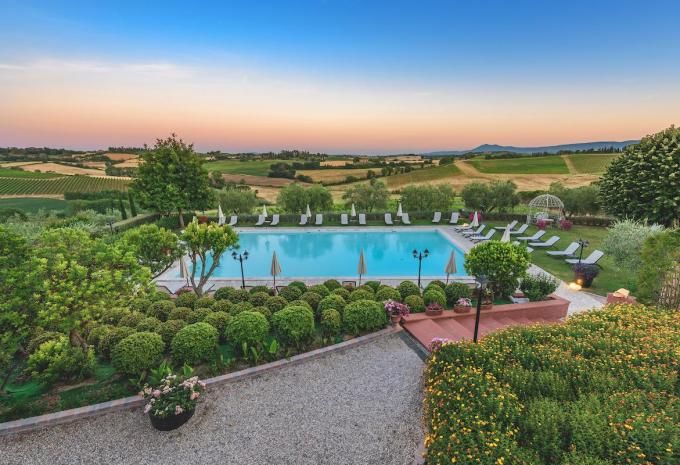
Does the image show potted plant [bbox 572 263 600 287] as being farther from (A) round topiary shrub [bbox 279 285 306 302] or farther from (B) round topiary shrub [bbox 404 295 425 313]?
(A) round topiary shrub [bbox 279 285 306 302]

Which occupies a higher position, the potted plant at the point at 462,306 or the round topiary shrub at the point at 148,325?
the round topiary shrub at the point at 148,325

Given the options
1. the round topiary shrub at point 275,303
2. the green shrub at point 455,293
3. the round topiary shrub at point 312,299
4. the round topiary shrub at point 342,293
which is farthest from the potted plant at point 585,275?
the round topiary shrub at point 275,303

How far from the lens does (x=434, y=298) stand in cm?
888

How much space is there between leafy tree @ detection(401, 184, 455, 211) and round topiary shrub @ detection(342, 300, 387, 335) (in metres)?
19.0

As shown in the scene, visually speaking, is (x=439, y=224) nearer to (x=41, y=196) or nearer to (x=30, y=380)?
(x=30, y=380)

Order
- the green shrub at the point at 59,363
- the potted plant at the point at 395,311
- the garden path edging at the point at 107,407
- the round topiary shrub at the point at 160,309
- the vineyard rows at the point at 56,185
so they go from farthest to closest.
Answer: the vineyard rows at the point at 56,185, the potted plant at the point at 395,311, the round topiary shrub at the point at 160,309, the green shrub at the point at 59,363, the garden path edging at the point at 107,407

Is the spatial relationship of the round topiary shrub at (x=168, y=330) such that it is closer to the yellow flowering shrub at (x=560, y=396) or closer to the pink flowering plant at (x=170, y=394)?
the pink flowering plant at (x=170, y=394)

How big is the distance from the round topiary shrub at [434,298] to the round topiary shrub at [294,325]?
11.9ft

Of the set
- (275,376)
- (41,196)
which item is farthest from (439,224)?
(41,196)

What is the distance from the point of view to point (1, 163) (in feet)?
181

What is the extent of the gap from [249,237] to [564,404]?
1971 cm

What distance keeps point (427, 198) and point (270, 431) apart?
22.9 metres

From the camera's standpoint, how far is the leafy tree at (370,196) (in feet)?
86.6

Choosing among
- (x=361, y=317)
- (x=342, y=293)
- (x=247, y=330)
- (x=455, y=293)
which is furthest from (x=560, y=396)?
(x=342, y=293)
